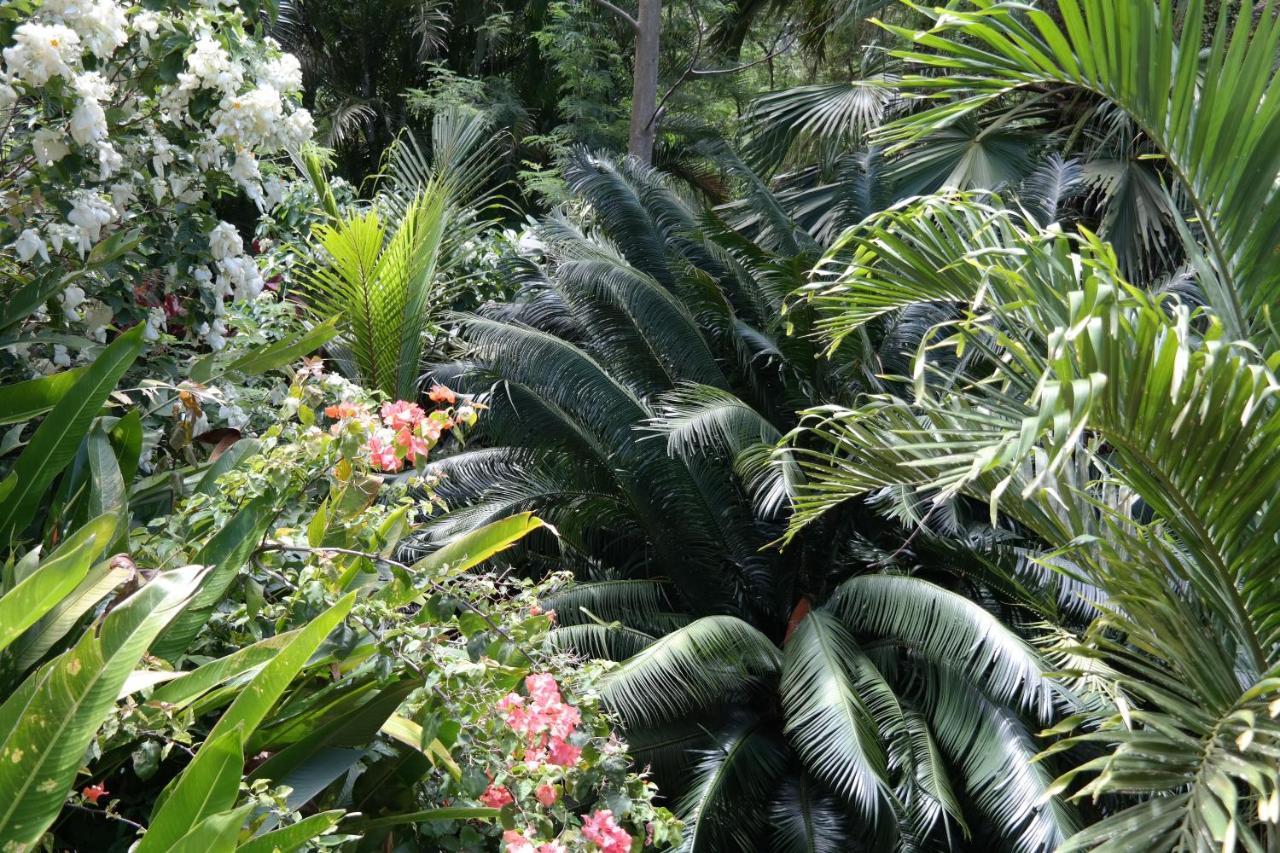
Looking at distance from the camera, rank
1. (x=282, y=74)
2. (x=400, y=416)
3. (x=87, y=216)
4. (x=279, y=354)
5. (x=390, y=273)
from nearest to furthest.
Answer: (x=400, y=416) < (x=87, y=216) < (x=279, y=354) < (x=282, y=74) < (x=390, y=273)

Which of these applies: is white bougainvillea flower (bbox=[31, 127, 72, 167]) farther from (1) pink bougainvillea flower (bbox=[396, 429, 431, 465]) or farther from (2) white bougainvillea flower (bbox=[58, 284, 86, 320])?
(1) pink bougainvillea flower (bbox=[396, 429, 431, 465])

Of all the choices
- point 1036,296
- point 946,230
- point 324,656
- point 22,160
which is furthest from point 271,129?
point 1036,296

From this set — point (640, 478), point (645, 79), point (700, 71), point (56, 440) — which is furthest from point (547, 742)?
point (700, 71)

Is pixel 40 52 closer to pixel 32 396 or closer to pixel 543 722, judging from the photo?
pixel 32 396

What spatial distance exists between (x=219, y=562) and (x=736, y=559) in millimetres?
2838

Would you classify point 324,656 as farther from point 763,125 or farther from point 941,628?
point 763,125

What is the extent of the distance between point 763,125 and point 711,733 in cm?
451

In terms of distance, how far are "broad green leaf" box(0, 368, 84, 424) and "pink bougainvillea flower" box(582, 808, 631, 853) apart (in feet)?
5.59

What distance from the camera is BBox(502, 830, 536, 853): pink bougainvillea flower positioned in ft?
6.03

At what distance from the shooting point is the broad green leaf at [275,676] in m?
1.86

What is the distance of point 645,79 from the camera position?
761 centimetres

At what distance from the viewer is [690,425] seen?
165 inches

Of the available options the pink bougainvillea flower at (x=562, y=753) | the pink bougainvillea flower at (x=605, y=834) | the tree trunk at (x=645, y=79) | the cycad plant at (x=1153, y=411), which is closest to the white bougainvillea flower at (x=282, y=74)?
the cycad plant at (x=1153, y=411)

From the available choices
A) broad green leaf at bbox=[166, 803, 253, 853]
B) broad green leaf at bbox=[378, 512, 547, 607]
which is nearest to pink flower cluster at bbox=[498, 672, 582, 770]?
broad green leaf at bbox=[378, 512, 547, 607]
